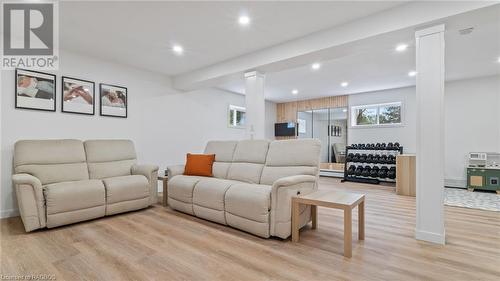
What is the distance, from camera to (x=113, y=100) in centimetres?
446

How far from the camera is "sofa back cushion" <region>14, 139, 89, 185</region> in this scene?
3160 millimetres

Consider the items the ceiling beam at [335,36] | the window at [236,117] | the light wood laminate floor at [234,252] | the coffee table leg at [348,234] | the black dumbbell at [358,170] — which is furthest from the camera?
the window at [236,117]

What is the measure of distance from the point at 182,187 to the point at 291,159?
5.33 feet

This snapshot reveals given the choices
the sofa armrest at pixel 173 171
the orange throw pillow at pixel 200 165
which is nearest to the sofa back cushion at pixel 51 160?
the sofa armrest at pixel 173 171

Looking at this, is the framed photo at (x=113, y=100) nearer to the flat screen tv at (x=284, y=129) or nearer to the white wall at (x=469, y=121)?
the flat screen tv at (x=284, y=129)

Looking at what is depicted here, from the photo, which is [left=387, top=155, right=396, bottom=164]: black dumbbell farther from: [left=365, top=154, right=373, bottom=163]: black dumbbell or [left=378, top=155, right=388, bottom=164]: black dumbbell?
[left=365, top=154, right=373, bottom=163]: black dumbbell

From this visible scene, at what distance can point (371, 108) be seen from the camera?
7000mm

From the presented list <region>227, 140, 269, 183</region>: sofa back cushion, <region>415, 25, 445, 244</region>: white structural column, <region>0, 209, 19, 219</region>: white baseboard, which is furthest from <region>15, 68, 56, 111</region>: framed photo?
<region>415, 25, 445, 244</region>: white structural column

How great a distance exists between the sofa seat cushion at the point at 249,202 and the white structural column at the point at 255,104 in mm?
1522

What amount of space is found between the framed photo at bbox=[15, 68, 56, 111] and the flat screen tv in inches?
251

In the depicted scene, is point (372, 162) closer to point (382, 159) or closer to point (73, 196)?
point (382, 159)

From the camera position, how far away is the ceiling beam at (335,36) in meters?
2.42

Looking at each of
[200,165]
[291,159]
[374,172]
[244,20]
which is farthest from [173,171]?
[374,172]

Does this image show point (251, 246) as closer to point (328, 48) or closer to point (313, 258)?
point (313, 258)
